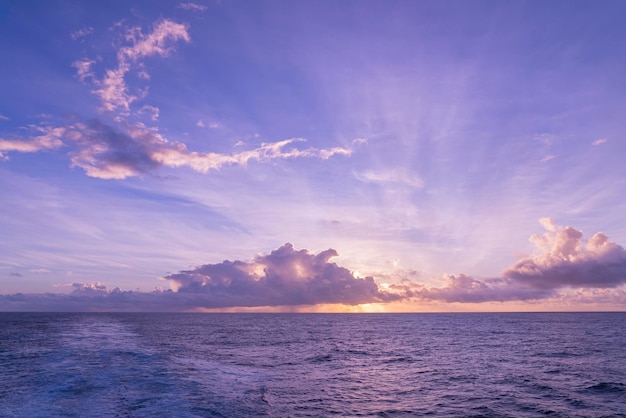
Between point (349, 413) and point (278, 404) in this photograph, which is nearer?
point (349, 413)

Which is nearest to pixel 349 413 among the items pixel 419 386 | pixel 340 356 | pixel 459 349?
pixel 419 386

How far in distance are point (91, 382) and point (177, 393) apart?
851 centimetres

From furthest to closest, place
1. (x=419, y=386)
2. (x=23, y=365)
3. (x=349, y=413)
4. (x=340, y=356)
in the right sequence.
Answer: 1. (x=340, y=356)
2. (x=23, y=365)
3. (x=419, y=386)
4. (x=349, y=413)

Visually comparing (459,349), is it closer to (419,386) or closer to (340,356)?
(340,356)

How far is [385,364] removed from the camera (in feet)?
168

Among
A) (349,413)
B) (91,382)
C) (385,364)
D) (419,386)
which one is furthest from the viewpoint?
(385,364)

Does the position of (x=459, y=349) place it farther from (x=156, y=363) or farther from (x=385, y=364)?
(x=156, y=363)

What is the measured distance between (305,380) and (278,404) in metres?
10.1

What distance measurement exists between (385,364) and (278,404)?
24578 millimetres

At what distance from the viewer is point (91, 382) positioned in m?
34.4

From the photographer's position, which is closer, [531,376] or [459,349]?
[531,376]

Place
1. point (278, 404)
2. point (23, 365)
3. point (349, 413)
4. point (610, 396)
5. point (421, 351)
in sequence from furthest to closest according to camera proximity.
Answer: point (421, 351) < point (23, 365) < point (610, 396) < point (278, 404) < point (349, 413)

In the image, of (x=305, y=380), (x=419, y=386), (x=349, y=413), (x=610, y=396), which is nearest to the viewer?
(x=349, y=413)

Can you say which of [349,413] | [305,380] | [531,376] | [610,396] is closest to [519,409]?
[610,396]
